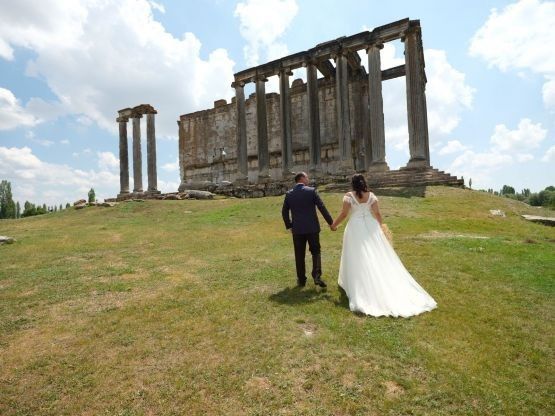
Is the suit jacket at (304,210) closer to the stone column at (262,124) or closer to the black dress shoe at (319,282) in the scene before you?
the black dress shoe at (319,282)

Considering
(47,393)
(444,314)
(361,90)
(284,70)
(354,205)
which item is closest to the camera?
(47,393)

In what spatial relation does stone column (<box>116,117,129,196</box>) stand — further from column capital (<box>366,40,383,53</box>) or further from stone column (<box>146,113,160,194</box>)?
column capital (<box>366,40,383,53</box>)

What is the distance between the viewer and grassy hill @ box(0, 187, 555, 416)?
14.0 feet

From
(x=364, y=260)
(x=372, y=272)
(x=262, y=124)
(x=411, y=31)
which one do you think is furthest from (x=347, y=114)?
(x=372, y=272)

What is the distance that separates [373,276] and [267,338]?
226cm

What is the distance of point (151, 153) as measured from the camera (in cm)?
3659

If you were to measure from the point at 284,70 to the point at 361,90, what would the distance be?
6992mm

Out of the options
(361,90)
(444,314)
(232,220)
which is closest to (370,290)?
(444,314)

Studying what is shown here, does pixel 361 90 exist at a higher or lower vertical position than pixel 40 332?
higher

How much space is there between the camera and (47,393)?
15.2ft

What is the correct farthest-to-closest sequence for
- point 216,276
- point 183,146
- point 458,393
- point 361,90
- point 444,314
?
point 183,146 < point 361,90 < point 216,276 < point 444,314 < point 458,393

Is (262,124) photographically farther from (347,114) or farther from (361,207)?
(361,207)

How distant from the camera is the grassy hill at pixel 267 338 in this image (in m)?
4.27

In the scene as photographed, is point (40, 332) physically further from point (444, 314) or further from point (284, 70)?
point (284, 70)
